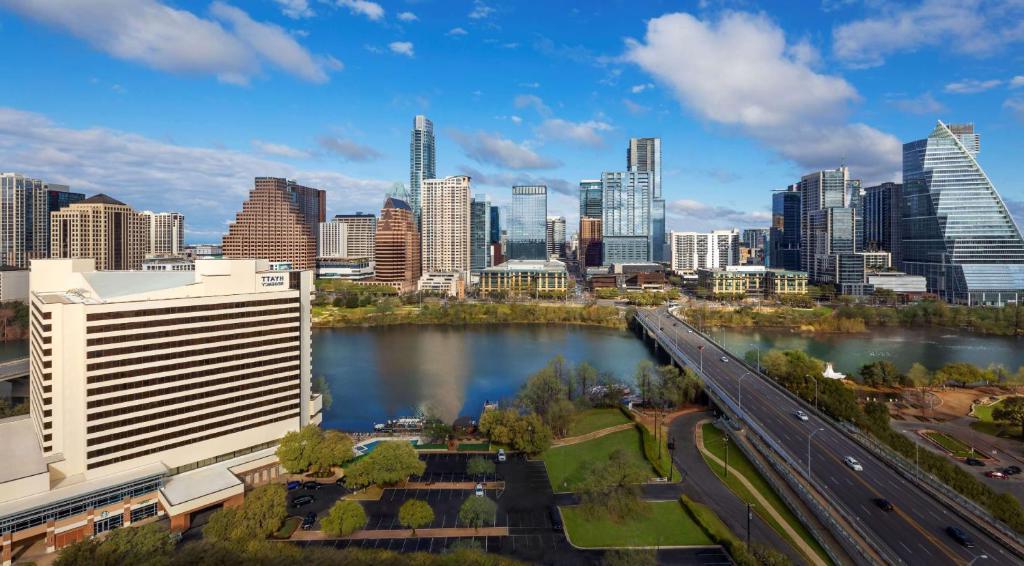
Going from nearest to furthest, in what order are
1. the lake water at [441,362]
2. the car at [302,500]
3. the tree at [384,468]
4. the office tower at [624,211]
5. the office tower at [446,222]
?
1. the car at [302,500]
2. the tree at [384,468]
3. the lake water at [441,362]
4. the office tower at [446,222]
5. the office tower at [624,211]

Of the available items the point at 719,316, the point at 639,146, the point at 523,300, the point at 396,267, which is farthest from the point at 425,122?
the point at 719,316

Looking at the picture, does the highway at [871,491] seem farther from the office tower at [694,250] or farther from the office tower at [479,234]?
the office tower at [694,250]

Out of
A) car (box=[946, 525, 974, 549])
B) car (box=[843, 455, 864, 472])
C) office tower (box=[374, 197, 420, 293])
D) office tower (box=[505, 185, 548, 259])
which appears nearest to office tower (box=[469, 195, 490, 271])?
office tower (box=[505, 185, 548, 259])

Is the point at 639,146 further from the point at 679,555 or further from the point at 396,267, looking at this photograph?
the point at 679,555

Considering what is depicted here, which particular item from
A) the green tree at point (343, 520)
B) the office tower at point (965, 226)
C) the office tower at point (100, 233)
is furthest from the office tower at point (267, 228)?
the office tower at point (965, 226)

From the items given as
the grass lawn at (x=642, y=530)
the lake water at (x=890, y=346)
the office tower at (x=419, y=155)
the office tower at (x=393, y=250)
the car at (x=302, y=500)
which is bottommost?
the grass lawn at (x=642, y=530)
